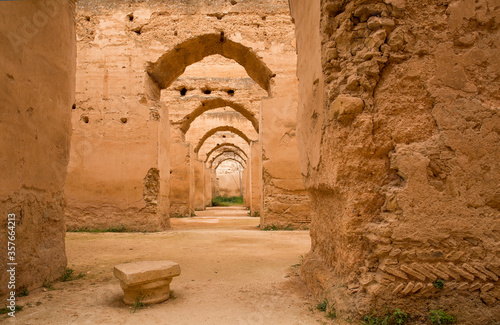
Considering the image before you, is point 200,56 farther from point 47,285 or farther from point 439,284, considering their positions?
point 439,284

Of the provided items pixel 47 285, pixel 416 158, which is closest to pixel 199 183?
pixel 47 285

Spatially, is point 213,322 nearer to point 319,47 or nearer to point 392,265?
point 392,265

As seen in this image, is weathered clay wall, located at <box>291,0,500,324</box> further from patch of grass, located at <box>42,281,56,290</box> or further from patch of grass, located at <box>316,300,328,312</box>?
patch of grass, located at <box>42,281,56,290</box>

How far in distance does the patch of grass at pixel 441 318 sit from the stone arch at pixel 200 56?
6.21 m

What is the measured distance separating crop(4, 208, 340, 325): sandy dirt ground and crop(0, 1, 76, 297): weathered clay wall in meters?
0.33

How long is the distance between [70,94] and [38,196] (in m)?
1.06

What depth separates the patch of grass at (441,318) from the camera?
1.78 metres

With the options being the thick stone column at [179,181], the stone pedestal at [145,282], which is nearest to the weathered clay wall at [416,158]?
the stone pedestal at [145,282]

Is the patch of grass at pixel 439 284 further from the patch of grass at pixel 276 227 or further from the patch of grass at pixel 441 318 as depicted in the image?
the patch of grass at pixel 276 227

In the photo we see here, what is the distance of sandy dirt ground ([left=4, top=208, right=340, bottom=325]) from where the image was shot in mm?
2045

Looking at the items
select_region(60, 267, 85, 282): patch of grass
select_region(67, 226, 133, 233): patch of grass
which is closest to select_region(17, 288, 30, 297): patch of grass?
select_region(60, 267, 85, 282): patch of grass

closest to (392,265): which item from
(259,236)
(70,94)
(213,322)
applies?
(213,322)

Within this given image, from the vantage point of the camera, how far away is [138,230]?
654 centimetres

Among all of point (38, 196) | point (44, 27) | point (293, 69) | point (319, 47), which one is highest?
point (293, 69)
